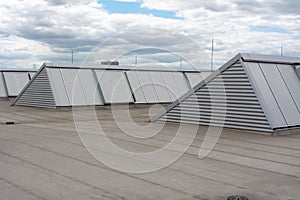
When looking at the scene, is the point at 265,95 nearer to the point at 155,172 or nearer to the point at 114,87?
the point at 155,172

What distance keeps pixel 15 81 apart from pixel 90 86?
11.4 m

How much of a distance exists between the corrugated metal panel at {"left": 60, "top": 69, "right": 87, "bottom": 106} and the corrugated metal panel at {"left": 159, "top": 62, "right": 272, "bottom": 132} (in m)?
8.11

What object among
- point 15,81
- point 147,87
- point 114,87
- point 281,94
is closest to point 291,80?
point 281,94

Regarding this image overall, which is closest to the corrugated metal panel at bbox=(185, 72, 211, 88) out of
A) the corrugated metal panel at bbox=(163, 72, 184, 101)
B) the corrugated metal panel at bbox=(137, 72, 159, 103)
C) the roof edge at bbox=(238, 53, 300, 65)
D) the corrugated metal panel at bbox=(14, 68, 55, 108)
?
the corrugated metal panel at bbox=(163, 72, 184, 101)

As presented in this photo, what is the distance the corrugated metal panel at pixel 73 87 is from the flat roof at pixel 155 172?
31.7 feet

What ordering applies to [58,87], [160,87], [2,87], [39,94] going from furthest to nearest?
[2,87] → [160,87] → [39,94] → [58,87]

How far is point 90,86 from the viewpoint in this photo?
23.6 meters

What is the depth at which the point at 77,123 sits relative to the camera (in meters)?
16.1

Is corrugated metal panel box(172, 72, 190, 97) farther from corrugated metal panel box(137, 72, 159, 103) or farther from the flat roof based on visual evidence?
the flat roof

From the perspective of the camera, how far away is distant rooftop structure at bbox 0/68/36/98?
31.5 m

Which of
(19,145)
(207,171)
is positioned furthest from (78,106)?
(207,171)

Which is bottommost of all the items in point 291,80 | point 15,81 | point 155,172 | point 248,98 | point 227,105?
point 155,172

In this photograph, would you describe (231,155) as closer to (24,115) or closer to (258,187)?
(258,187)

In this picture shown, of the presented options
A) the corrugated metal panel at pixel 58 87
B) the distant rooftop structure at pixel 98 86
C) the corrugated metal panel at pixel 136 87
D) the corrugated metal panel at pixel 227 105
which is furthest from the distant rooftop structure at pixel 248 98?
the corrugated metal panel at pixel 136 87
